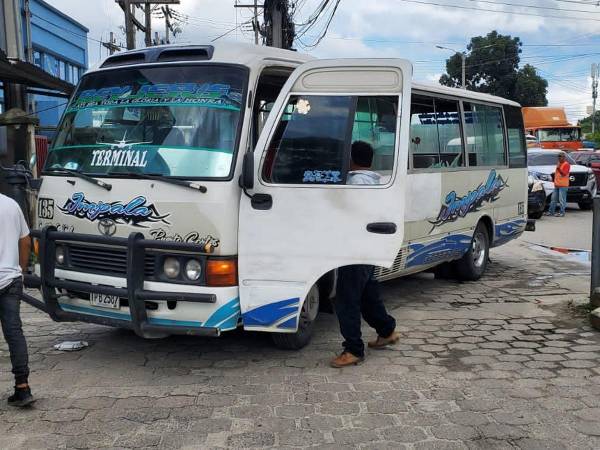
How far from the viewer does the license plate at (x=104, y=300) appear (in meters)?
4.71

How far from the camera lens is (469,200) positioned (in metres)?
7.62

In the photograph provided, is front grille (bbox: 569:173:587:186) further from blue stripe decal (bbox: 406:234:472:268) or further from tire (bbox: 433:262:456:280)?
blue stripe decal (bbox: 406:234:472:268)

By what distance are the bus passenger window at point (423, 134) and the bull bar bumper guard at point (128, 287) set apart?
291 cm

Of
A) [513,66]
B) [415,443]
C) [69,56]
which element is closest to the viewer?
[415,443]

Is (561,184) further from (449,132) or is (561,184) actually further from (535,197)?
(449,132)

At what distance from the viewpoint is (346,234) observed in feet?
14.8

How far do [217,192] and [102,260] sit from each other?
1.06m

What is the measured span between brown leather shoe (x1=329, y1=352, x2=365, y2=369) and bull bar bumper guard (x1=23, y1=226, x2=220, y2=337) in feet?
3.38

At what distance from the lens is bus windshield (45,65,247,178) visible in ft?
15.5

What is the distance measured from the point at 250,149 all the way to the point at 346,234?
1050mm

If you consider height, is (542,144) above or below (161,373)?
above

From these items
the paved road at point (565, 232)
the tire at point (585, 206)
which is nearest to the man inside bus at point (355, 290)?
the paved road at point (565, 232)

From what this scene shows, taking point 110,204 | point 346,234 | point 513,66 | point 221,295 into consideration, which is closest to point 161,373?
point 221,295

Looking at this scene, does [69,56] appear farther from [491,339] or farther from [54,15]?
[491,339]
